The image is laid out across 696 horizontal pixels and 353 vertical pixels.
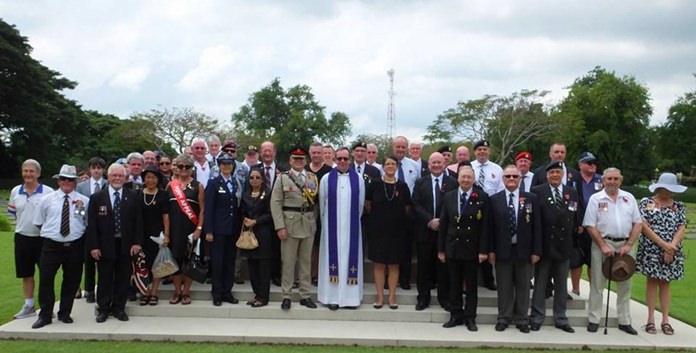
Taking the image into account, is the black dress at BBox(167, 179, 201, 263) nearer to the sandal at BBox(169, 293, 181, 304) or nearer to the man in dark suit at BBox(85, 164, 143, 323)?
the man in dark suit at BBox(85, 164, 143, 323)

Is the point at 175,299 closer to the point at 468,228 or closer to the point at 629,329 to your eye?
the point at 468,228

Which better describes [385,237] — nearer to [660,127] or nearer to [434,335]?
[434,335]

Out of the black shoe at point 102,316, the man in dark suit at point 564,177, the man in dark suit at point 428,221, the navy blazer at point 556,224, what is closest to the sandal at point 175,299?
the black shoe at point 102,316

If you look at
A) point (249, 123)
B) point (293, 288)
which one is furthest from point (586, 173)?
point (249, 123)

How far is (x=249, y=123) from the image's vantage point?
55.7 metres

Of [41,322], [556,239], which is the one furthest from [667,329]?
[41,322]

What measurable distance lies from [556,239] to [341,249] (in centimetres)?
249

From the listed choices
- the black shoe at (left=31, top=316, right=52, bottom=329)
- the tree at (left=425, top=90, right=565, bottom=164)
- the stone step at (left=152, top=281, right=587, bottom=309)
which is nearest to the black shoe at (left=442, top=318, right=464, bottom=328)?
the stone step at (left=152, top=281, right=587, bottom=309)

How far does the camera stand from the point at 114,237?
599 cm

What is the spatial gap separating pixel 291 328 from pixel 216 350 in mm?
928

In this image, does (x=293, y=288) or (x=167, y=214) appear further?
(x=293, y=288)

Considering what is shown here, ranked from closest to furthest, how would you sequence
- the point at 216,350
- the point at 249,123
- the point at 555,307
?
the point at 216,350 → the point at 555,307 → the point at 249,123

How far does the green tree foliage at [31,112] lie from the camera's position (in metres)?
36.7

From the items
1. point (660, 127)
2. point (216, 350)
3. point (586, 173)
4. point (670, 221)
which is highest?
point (660, 127)
